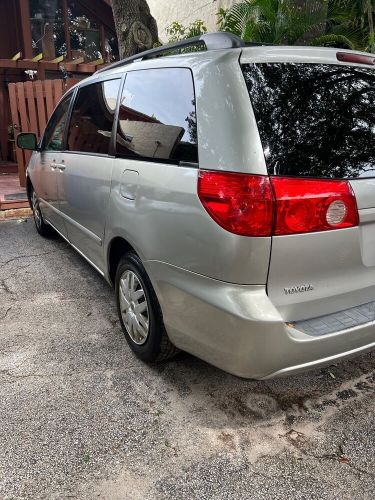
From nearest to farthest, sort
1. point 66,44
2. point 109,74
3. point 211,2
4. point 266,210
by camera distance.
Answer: point 266,210 < point 109,74 < point 211,2 < point 66,44

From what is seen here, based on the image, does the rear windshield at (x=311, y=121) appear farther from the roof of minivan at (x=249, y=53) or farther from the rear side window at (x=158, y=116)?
the rear side window at (x=158, y=116)

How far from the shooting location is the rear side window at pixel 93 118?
3057mm

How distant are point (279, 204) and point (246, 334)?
0.57 m

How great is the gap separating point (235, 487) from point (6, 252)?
4.02m

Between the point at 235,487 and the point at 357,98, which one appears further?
the point at 357,98

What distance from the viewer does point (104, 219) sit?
2965 mm

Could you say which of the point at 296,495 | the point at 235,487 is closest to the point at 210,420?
the point at 235,487

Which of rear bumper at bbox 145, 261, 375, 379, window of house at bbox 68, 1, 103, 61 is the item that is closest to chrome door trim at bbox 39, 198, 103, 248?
rear bumper at bbox 145, 261, 375, 379

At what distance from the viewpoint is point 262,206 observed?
71.5 inches

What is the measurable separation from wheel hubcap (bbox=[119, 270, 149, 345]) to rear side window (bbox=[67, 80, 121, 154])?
943 mm

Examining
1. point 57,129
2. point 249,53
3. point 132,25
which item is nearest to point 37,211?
point 57,129

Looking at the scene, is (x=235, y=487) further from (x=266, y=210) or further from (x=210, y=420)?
(x=266, y=210)

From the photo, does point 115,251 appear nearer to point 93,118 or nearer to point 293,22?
point 93,118

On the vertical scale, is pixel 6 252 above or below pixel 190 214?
below
